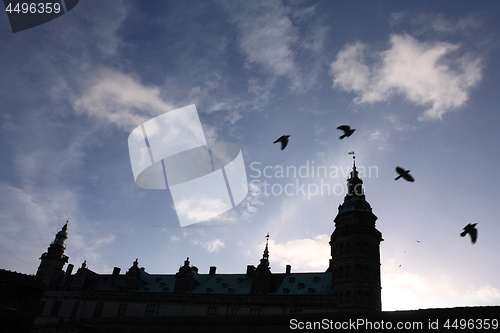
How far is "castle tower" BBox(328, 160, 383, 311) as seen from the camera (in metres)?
47.4

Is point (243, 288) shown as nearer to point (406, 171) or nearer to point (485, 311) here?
point (485, 311)

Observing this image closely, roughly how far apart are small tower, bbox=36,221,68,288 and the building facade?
0.90 ft

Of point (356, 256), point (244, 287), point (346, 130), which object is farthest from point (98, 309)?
point (346, 130)

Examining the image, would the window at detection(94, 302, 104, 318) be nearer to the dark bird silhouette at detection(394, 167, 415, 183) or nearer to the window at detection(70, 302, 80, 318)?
the window at detection(70, 302, 80, 318)

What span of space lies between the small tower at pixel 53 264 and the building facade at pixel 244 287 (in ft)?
0.90

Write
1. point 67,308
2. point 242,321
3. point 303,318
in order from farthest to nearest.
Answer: point 67,308 < point 242,321 < point 303,318

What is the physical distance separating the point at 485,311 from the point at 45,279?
268ft

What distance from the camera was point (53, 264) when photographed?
80.1 meters

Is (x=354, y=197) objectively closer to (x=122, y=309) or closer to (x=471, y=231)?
(x=471, y=231)

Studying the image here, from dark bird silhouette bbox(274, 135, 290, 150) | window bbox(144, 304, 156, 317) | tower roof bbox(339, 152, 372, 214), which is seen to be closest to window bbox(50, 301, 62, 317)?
window bbox(144, 304, 156, 317)

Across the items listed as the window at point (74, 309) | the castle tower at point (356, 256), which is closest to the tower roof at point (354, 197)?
the castle tower at point (356, 256)

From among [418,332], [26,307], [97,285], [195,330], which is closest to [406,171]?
[418,332]

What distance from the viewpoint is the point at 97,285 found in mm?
71375

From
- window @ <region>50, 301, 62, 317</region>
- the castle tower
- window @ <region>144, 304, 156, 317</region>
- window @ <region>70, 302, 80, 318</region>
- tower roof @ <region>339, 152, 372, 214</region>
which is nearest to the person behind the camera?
the castle tower
